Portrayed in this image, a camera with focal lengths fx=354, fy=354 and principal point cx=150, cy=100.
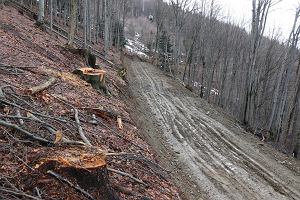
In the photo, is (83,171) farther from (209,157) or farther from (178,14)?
Result: (178,14)

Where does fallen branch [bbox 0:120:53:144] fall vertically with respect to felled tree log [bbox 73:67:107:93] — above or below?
above

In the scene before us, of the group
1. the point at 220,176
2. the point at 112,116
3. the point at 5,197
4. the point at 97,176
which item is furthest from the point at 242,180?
the point at 5,197

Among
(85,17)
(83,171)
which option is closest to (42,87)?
(83,171)

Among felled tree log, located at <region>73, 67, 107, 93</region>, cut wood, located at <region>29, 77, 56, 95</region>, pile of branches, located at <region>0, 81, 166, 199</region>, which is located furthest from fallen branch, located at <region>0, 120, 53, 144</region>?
felled tree log, located at <region>73, 67, 107, 93</region>

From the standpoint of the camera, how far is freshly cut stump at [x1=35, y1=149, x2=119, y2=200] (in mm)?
5062

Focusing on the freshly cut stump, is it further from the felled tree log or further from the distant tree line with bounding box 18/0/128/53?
the distant tree line with bounding box 18/0/128/53

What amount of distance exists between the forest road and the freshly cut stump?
3.75m

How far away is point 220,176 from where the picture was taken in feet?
33.9

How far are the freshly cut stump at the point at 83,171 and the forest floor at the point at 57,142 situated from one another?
0.05 feet

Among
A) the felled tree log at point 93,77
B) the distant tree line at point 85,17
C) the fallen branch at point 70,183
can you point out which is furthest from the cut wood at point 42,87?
the distant tree line at point 85,17

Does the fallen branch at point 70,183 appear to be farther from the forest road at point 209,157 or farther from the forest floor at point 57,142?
the forest road at point 209,157

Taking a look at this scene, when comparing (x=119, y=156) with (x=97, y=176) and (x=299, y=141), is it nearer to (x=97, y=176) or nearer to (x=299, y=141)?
(x=97, y=176)

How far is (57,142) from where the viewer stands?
20.4 feet

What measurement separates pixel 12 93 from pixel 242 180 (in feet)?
21.9
